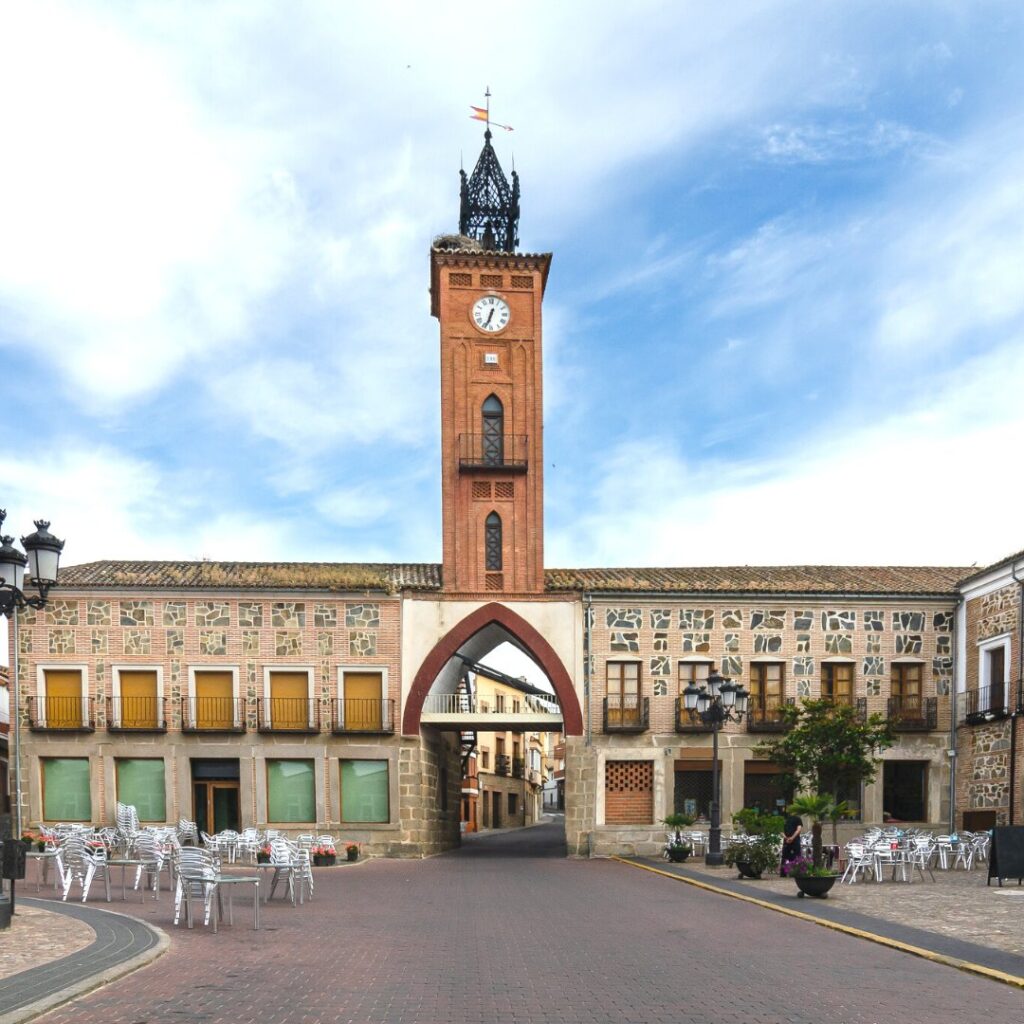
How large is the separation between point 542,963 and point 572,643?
68.9 ft

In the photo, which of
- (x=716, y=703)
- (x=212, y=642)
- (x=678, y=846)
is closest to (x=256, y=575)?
(x=212, y=642)

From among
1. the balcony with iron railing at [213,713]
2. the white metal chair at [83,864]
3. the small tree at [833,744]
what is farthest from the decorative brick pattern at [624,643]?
the white metal chair at [83,864]

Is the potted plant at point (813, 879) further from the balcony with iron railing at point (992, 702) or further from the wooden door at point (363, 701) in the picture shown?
the wooden door at point (363, 701)

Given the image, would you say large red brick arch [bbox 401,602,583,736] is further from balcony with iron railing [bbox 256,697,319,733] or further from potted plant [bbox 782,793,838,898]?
potted plant [bbox 782,793,838,898]

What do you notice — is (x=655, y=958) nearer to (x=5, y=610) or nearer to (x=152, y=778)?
(x=5, y=610)

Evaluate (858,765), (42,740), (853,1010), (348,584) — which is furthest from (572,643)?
(853,1010)

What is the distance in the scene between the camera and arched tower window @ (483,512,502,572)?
32250mm

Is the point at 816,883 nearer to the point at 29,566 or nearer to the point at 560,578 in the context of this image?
the point at 29,566

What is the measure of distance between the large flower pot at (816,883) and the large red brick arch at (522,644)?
14.2 meters

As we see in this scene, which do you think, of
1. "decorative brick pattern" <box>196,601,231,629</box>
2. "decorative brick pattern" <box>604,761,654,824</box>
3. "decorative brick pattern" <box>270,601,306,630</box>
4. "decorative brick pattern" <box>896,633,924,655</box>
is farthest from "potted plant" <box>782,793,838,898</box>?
"decorative brick pattern" <box>196,601,231,629</box>

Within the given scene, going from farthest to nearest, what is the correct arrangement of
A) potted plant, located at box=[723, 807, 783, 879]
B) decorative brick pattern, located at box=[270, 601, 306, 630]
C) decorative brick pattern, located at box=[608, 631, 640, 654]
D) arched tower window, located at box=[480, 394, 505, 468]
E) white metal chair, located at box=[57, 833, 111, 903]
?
arched tower window, located at box=[480, 394, 505, 468] → decorative brick pattern, located at box=[608, 631, 640, 654] → decorative brick pattern, located at box=[270, 601, 306, 630] → potted plant, located at box=[723, 807, 783, 879] → white metal chair, located at box=[57, 833, 111, 903]

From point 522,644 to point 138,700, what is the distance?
9.54m

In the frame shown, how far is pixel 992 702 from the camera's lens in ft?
96.1

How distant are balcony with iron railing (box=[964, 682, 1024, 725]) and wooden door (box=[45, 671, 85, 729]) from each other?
70.1 feet
